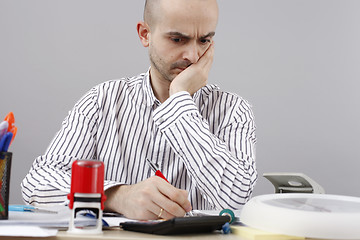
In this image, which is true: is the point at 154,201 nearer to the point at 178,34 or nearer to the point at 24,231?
the point at 24,231

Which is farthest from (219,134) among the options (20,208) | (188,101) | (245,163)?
(20,208)

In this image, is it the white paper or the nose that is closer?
the white paper

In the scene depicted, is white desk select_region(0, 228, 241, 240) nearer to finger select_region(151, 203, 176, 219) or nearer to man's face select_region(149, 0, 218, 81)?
finger select_region(151, 203, 176, 219)

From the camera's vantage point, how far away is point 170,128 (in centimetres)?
136

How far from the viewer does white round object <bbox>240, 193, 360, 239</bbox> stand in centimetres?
69

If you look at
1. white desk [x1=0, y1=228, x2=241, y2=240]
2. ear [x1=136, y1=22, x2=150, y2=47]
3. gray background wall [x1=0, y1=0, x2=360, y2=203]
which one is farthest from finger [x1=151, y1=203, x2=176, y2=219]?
gray background wall [x1=0, y1=0, x2=360, y2=203]

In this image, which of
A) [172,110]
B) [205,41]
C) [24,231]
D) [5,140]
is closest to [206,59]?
[205,41]

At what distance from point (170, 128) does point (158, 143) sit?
272mm

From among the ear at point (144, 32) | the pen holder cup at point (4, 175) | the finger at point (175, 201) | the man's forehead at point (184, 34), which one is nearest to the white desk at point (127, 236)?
the pen holder cup at point (4, 175)

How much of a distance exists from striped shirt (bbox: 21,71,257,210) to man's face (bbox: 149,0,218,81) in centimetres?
12

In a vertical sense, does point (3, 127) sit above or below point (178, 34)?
below

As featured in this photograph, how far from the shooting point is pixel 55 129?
8.58ft

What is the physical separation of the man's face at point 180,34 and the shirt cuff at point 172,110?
0.80ft

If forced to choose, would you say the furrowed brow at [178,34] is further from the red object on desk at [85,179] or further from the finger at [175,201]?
the red object on desk at [85,179]
